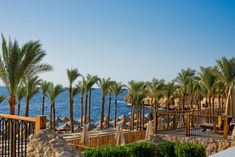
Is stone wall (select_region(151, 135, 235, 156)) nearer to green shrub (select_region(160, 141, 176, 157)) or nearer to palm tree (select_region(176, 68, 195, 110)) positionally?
green shrub (select_region(160, 141, 176, 157))

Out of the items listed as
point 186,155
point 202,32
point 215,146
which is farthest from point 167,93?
point 186,155

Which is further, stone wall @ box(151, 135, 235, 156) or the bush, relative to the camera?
stone wall @ box(151, 135, 235, 156)

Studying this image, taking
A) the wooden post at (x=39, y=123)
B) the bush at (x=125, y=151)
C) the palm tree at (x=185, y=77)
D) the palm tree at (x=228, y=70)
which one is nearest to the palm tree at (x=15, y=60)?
the bush at (x=125, y=151)

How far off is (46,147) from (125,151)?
5447 millimetres

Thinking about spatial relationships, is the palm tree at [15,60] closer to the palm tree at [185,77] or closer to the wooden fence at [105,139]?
the wooden fence at [105,139]

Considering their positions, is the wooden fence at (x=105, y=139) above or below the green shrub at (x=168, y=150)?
below

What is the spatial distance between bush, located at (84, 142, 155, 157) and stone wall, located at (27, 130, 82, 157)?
12.9 feet

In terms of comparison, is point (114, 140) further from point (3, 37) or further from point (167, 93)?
point (167, 93)

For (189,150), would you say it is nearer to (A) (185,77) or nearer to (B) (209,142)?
(B) (209,142)

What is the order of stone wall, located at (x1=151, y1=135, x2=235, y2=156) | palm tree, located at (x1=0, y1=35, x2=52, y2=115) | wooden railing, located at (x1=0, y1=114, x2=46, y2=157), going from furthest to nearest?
stone wall, located at (x1=151, y1=135, x2=235, y2=156) < palm tree, located at (x1=0, y1=35, x2=52, y2=115) < wooden railing, located at (x1=0, y1=114, x2=46, y2=157)

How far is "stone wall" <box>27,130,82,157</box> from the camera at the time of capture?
7.50m

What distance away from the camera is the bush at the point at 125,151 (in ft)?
38.1

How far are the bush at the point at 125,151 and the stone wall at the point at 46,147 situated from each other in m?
3.93

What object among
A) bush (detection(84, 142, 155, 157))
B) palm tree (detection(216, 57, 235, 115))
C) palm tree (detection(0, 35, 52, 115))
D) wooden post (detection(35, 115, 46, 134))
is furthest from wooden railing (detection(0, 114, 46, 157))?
palm tree (detection(216, 57, 235, 115))
